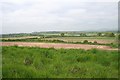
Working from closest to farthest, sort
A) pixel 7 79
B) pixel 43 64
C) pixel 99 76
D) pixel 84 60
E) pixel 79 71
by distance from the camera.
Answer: pixel 7 79
pixel 99 76
pixel 79 71
pixel 43 64
pixel 84 60

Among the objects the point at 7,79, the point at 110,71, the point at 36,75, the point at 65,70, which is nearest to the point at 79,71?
the point at 65,70

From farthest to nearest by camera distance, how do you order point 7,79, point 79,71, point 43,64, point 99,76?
point 43,64 → point 79,71 → point 99,76 → point 7,79

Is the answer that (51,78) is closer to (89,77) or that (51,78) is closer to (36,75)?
(36,75)

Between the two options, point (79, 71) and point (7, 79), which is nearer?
point (7, 79)

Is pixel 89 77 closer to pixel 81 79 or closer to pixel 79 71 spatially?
pixel 81 79

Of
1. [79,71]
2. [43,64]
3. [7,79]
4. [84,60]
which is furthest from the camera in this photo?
[84,60]

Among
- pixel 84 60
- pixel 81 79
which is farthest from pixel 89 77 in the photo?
pixel 84 60

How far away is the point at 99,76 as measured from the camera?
6902 mm

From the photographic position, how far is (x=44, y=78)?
648cm

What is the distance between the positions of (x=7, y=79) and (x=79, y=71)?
2181 millimetres

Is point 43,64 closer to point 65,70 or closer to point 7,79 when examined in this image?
point 65,70

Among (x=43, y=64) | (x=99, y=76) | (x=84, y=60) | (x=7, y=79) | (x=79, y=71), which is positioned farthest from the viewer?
(x=84, y=60)

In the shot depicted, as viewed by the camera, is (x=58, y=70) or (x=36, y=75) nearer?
(x=36, y=75)

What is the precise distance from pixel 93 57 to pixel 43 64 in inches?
94.2
